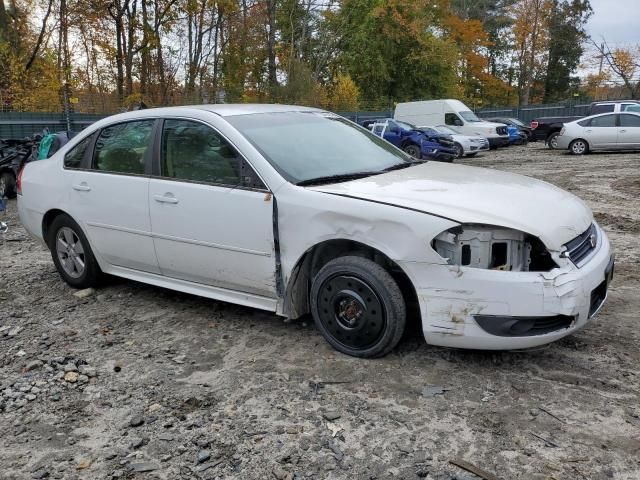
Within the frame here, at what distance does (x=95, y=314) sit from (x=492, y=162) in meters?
15.3

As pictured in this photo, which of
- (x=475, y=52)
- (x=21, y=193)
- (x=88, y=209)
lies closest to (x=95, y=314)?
(x=88, y=209)

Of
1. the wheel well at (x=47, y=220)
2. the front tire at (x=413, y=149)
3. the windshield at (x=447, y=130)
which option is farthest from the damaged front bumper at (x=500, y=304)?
the windshield at (x=447, y=130)

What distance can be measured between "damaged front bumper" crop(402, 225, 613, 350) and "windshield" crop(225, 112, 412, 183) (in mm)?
1065

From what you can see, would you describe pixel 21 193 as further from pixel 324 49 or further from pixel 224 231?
pixel 324 49

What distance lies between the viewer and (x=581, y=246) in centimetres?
344

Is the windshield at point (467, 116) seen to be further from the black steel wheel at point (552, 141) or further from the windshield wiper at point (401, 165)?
the windshield wiper at point (401, 165)

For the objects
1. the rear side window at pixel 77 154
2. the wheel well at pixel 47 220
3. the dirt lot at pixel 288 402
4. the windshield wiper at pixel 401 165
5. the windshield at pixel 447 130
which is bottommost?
the dirt lot at pixel 288 402

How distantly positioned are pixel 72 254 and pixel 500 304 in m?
3.80

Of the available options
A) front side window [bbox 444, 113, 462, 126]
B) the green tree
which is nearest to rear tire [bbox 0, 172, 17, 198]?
front side window [bbox 444, 113, 462, 126]

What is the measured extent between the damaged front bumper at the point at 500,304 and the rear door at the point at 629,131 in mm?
17059

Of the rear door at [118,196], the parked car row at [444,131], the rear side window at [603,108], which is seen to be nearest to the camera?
the rear door at [118,196]

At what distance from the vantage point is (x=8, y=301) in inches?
204

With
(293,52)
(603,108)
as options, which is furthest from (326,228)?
(293,52)

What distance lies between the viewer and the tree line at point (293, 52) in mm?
23828
